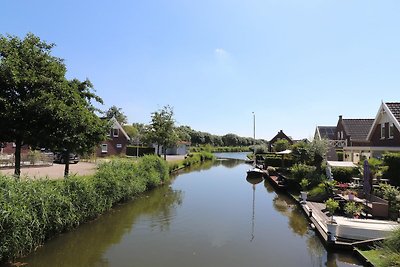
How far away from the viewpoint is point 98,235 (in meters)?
12.0

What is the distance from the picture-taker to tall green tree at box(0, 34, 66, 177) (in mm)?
11688

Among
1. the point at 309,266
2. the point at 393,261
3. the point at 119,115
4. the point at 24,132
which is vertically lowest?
the point at 309,266

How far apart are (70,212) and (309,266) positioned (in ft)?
26.9

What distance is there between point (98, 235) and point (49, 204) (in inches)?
98.3

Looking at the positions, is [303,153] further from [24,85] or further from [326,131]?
[326,131]

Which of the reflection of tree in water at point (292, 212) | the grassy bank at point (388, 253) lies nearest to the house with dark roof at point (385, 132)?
the reflection of tree in water at point (292, 212)

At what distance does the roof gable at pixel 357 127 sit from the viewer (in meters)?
38.2

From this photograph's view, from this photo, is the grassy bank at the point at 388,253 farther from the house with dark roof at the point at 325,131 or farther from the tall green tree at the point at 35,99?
the house with dark roof at the point at 325,131

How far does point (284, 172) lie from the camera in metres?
31.5

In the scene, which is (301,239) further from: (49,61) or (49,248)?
(49,61)

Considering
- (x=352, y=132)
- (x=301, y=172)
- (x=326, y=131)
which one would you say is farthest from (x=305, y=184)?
(x=326, y=131)

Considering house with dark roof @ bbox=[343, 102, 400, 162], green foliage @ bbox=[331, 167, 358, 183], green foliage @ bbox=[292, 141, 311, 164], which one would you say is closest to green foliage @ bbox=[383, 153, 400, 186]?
green foliage @ bbox=[331, 167, 358, 183]

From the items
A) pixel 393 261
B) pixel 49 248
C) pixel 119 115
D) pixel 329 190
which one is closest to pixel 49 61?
pixel 49 248

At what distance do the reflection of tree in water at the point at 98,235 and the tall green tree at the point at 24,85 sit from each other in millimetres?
3337
